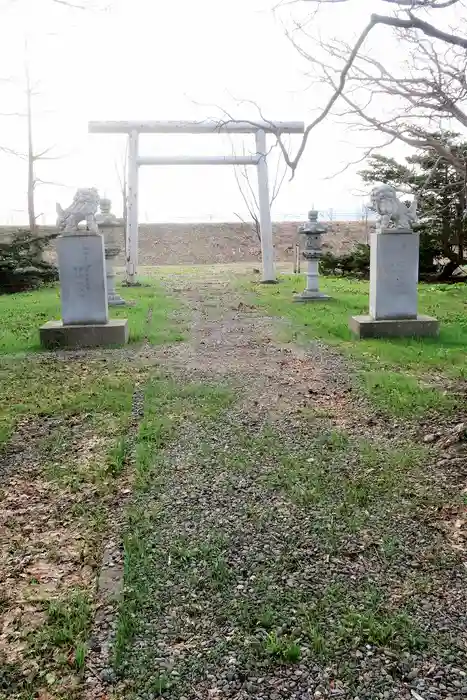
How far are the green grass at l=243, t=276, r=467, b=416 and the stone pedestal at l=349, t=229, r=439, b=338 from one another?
0.24 meters

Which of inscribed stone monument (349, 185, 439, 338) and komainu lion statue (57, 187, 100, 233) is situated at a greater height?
komainu lion statue (57, 187, 100, 233)

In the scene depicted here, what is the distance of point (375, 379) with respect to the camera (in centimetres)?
613

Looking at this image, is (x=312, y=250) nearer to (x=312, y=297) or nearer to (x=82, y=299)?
(x=312, y=297)

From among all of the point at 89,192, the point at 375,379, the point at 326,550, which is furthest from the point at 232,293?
the point at 326,550

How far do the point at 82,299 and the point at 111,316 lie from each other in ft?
7.11

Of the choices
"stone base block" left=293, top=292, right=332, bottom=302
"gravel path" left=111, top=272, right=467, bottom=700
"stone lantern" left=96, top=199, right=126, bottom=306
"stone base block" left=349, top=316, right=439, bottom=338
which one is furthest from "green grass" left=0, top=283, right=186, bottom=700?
"stone base block" left=293, top=292, right=332, bottom=302

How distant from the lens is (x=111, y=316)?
10.7m

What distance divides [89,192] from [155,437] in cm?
526

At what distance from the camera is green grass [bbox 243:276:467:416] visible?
550 centimetres

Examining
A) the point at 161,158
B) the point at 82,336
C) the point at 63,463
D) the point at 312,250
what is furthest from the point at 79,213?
the point at 161,158

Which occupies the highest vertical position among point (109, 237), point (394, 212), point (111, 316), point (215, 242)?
point (215, 242)

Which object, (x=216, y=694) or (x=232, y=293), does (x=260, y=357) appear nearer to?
(x=216, y=694)

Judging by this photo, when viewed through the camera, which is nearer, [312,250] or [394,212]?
[394,212]

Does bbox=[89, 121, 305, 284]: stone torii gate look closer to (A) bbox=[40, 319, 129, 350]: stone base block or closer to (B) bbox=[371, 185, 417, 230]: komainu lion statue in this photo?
(B) bbox=[371, 185, 417, 230]: komainu lion statue
